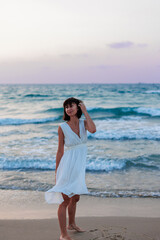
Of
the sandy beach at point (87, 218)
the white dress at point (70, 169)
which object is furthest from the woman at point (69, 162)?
the sandy beach at point (87, 218)

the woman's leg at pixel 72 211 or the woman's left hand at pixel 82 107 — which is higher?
the woman's left hand at pixel 82 107

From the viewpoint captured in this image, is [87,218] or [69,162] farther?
[87,218]

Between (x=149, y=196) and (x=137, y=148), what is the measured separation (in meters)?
4.48

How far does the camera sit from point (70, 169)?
308 centimetres

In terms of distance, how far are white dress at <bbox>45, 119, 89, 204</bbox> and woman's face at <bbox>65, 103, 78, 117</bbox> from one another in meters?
0.15

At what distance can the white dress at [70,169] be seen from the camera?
10.1 feet

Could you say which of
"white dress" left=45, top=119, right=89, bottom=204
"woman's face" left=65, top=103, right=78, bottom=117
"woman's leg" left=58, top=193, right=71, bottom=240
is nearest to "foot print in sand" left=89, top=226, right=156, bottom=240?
"woman's leg" left=58, top=193, right=71, bottom=240

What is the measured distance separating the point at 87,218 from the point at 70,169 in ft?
4.27

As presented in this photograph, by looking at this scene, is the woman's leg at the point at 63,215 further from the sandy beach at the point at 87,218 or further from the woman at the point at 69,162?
the sandy beach at the point at 87,218

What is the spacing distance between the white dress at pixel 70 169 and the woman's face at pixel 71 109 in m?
0.15

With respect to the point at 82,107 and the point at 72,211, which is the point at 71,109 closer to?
the point at 82,107

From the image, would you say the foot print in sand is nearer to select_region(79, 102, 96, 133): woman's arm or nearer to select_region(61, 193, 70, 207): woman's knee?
select_region(61, 193, 70, 207): woman's knee

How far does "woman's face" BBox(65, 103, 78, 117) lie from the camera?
3.15 m

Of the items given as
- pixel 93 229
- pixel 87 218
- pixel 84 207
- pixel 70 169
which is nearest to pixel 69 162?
pixel 70 169
